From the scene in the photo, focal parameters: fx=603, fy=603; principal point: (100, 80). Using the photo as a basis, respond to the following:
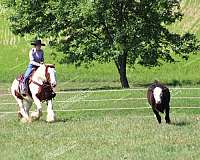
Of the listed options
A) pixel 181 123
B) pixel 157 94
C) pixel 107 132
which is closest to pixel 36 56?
pixel 157 94

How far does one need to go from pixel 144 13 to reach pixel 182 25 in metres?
25.5

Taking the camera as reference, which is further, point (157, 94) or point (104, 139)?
point (157, 94)

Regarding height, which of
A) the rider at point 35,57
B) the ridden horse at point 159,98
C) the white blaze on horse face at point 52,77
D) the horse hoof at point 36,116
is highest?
the rider at point 35,57

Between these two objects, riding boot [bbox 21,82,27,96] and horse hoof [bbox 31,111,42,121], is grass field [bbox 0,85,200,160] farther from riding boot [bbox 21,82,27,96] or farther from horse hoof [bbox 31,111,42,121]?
riding boot [bbox 21,82,27,96]

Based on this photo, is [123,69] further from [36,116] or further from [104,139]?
[104,139]

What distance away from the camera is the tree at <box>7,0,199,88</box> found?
32062 mm

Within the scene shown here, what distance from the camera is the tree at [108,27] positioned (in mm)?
32062

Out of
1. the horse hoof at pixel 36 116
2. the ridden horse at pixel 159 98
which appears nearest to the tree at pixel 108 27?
the horse hoof at pixel 36 116

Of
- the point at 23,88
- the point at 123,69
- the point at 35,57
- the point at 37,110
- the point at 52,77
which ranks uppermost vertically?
the point at 35,57

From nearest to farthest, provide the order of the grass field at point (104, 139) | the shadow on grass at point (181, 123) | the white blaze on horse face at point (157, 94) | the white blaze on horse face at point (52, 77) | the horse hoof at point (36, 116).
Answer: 1. the grass field at point (104, 139)
2. the shadow on grass at point (181, 123)
3. the white blaze on horse face at point (157, 94)
4. the white blaze on horse face at point (52, 77)
5. the horse hoof at point (36, 116)

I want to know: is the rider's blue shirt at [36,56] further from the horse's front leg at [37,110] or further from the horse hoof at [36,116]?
the horse hoof at [36,116]

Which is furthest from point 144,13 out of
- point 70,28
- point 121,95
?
point 121,95

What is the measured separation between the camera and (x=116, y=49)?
31.8 meters

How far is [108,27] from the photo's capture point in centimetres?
3366
